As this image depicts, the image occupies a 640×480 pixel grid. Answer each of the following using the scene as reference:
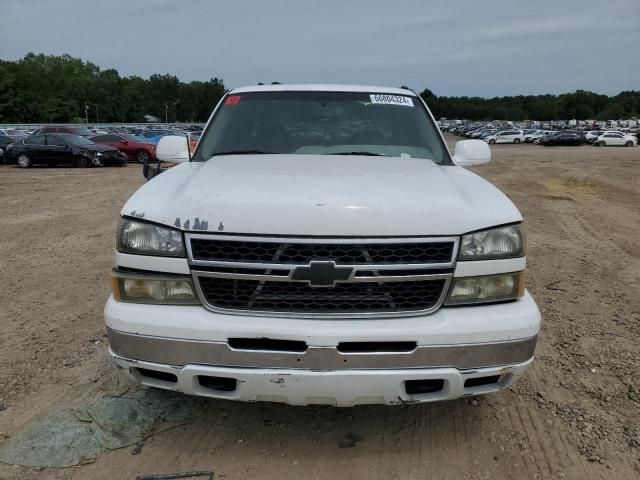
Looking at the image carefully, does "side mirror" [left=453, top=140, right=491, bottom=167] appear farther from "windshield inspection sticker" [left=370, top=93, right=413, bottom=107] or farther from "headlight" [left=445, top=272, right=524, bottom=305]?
"headlight" [left=445, top=272, right=524, bottom=305]

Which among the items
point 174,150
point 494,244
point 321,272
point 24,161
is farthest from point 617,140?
point 321,272

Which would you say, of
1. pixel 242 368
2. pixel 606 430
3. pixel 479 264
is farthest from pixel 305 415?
pixel 606 430

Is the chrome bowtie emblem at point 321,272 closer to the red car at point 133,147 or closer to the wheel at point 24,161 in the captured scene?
the wheel at point 24,161

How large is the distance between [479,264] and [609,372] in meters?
1.92

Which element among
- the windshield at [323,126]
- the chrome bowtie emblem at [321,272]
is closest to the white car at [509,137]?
the windshield at [323,126]

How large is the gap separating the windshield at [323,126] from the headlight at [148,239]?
1.25 m

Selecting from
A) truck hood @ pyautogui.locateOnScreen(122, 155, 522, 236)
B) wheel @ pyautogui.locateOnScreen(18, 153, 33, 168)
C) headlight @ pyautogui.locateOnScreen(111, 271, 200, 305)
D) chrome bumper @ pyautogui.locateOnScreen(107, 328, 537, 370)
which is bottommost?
wheel @ pyautogui.locateOnScreen(18, 153, 33, 168)

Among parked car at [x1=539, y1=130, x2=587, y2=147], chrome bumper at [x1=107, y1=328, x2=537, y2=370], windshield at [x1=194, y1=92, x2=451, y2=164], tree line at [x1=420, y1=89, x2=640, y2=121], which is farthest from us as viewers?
tree line at [x1=420, y1=89, x2=640, y2=121]

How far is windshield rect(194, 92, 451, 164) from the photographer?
3.78 meters

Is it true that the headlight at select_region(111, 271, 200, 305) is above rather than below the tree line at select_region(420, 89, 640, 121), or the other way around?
below

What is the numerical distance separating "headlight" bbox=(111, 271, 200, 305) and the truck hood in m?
0.27

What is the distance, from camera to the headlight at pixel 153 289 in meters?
2.50

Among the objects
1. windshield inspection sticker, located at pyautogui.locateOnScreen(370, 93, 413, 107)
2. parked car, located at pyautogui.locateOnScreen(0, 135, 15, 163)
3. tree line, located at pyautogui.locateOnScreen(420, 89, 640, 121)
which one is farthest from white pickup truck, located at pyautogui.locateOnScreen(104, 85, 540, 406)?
tree line, located at pyautogui.locateOnScreen(420, 89, 640, 121)

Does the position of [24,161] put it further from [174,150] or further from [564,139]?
[564,139]
